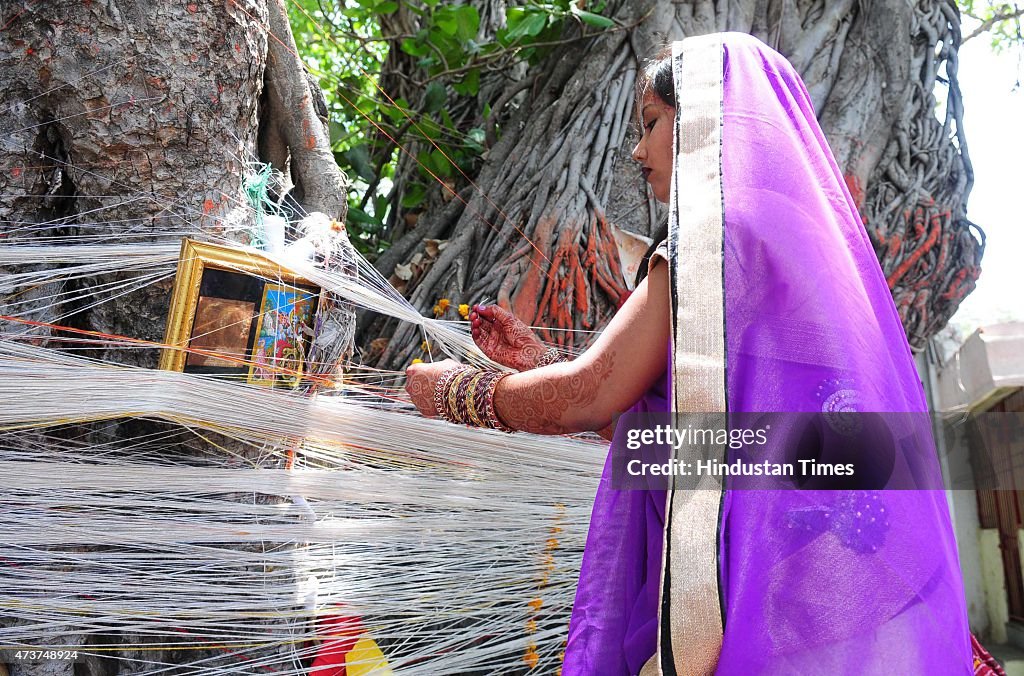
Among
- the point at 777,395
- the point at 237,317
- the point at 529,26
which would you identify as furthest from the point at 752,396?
the point at 529,26

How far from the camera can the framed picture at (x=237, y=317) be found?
1469 mm

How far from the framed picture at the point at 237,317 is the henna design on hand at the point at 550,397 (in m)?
0.60

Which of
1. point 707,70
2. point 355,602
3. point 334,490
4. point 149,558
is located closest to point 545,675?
point 355,602

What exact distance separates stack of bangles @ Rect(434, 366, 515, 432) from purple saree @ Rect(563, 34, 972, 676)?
27 centimetres

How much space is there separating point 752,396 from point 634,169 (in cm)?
185

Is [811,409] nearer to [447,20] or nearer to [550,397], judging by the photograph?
[550,397]

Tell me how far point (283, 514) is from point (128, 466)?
30 cm

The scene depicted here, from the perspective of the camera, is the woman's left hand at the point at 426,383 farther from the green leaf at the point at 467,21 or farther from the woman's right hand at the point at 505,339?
the green leaf at the point at 467,21

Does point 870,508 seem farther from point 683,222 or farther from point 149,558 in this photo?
point 149,558

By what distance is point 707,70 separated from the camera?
112 cm

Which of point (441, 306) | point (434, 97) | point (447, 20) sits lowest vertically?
point (441, 306)

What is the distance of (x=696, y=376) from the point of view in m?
0.98

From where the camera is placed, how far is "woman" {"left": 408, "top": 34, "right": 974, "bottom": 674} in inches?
36.3

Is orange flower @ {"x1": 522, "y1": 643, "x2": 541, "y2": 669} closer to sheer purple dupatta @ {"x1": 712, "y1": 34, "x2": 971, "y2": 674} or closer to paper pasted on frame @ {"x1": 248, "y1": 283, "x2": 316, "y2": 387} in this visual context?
paper pasted on frame @ {"x1": 248, "y1": 283, "x2": 316, "y2": 387}
